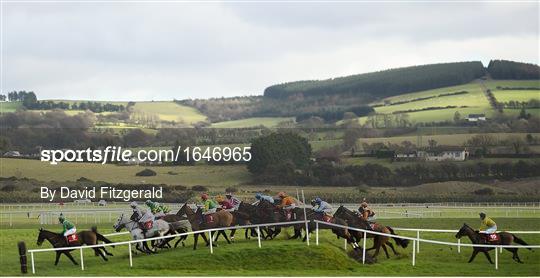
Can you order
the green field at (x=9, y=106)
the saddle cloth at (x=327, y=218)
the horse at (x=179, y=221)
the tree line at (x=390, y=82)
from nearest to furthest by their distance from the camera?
the saddle cloth at (x=327, y=218)
the horse at (x=179, y=221)
the green field at (x=9, y=106)
the tree line at (x=390, y=82)

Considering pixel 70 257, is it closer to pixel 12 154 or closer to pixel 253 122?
pixel 12 154

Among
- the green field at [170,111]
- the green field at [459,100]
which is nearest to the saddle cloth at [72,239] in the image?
the green field at [459,100]

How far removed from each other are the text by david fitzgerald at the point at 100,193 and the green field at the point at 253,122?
2212 inches

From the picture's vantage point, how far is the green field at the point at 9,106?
9062 centimetres

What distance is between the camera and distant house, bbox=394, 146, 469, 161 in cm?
5962

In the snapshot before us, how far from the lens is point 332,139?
68125mm

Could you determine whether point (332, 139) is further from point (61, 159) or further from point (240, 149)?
point (61, 159)

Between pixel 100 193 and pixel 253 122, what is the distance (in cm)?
6210

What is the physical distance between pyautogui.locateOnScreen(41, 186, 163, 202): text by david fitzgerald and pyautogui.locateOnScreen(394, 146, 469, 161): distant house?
47.9ft

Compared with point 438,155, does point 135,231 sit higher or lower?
higher

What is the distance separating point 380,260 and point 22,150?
35657mm

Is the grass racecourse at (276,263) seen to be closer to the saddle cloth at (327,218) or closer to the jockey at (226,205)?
the saddle cloth at (327,218)

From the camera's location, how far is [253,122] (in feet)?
370

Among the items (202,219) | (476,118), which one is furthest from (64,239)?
(476,118)
